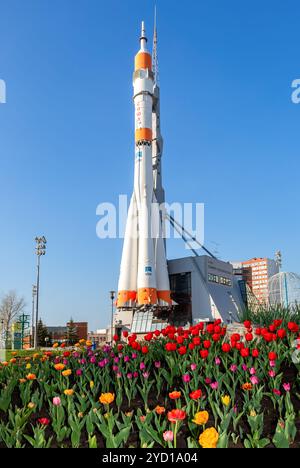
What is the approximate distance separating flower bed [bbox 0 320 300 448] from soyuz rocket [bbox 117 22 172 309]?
45.9m

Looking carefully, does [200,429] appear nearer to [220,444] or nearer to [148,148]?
[220,444]

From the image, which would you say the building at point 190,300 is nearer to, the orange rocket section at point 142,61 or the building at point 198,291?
the building at point 198,291

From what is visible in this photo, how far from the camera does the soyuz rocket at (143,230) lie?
5769 cm

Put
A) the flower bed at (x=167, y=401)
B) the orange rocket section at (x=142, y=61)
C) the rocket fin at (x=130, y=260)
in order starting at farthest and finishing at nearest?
the orange rocket section at (x=142, y=61) < the rocket fin at (x=130, y=260) < the flower bed at (x=167, y=401)

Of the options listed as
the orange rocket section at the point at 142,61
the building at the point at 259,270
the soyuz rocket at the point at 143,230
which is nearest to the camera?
the soyuz rocket at the point at 143,230

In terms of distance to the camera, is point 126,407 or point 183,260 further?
point 183,260

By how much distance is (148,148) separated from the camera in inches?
2319

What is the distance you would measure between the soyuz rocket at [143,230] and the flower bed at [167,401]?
151 ft

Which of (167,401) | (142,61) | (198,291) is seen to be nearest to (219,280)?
(198,291)

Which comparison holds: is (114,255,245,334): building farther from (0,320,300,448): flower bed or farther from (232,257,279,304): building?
(232,257,279,304): building

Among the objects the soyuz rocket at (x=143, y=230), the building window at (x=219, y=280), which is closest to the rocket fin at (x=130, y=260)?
the soyuz rocket at (x=143, y=230)

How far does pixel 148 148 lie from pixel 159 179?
12599mm

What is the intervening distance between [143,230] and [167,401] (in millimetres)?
51072
